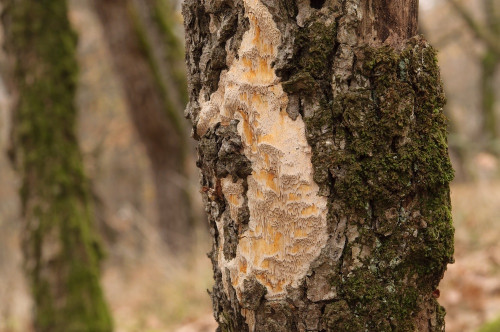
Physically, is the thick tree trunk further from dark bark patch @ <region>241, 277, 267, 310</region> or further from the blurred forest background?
the blurred forest background

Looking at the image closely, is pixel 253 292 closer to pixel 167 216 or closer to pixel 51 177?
pixel 51 177

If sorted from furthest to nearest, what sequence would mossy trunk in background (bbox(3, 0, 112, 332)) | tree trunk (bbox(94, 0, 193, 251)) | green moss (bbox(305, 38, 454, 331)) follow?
1. tree trunk (bbox(94, 0, 193, 251))
2. mossy trunk in background (bbox(3, 0, 112, 332))
3. green moss (bbox(305, 38, 454, 331))

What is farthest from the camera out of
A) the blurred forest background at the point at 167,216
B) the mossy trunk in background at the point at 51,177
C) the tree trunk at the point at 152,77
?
the tree trunk at the point at 152,77

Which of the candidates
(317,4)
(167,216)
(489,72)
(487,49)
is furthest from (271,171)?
(489,72)

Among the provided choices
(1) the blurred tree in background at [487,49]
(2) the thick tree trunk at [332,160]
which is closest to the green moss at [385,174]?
(2) the thick tree trunk at [332,160]

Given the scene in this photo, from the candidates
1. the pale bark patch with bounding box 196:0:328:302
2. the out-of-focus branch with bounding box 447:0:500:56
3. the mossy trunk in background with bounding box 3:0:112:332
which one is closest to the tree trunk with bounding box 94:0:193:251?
the mossy trunk in background with bounding box 3:0:112:332

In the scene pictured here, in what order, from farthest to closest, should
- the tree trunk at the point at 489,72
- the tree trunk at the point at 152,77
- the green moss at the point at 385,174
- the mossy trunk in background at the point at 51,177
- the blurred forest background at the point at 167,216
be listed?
the tree trunk at the point at 489,72, the tree trunk at the point at 152,77, the blurred forest background at the point at 167,216, the mossy trunk in background at the point at 51,177, the green moss at the point at 385,174

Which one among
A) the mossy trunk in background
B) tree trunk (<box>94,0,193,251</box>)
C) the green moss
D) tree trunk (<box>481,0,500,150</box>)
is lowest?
the green moss

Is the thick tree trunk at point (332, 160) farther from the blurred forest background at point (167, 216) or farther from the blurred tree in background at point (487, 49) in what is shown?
the blurred tree in background at point (487, 49)
